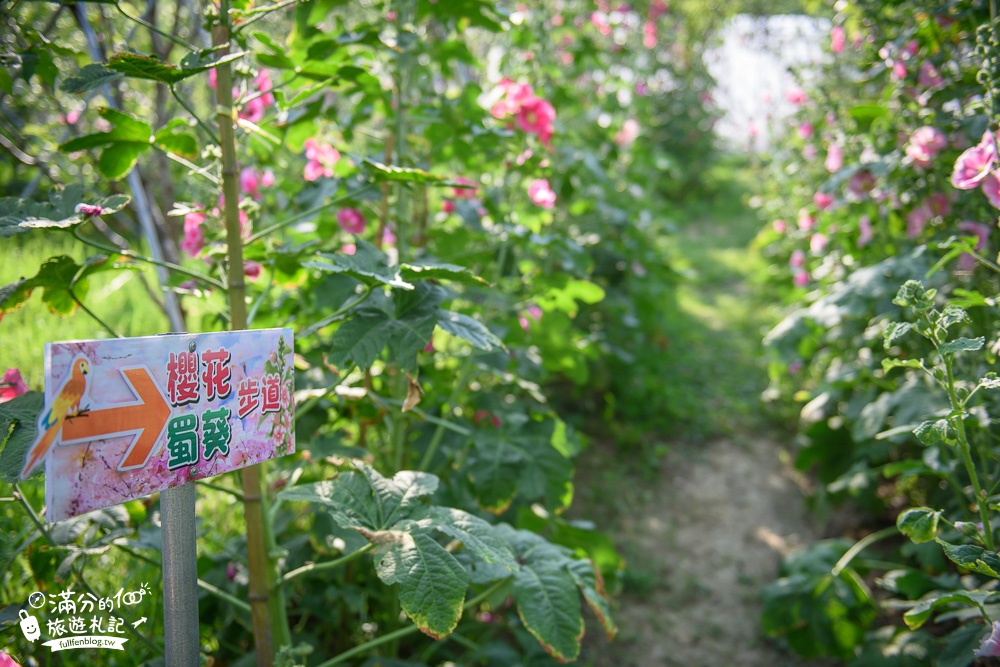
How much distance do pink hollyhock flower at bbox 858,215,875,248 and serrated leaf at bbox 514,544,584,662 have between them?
6.20 ft

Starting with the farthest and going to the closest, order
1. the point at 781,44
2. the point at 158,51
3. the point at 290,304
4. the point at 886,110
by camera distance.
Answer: the point at 781,44 → the point at 158,51 → the point at 886,110 → the point at 290,304

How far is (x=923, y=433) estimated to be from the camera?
115 cm

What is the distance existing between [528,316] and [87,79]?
1592mm

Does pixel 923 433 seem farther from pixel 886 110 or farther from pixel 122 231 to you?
pixel 122 231

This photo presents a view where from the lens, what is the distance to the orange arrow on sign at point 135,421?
0.85 metres

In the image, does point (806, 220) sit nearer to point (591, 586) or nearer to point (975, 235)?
point (975, 235)

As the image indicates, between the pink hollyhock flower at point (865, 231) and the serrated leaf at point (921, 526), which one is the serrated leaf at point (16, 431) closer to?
the serrated leaf at point (921, 526)

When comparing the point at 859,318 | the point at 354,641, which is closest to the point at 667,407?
the point at 859,318

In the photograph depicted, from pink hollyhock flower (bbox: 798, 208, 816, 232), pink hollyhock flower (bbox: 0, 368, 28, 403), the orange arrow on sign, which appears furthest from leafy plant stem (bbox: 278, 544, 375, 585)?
pink hollyhock flower (bbox: 798, 208, 816, 232)

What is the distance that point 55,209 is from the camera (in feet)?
4.17

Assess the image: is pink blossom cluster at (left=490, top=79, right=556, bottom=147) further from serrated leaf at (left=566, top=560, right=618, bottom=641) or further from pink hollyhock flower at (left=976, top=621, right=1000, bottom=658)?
pink hollyhock flower at (left=976, top=621, right=1000, bottom=658)

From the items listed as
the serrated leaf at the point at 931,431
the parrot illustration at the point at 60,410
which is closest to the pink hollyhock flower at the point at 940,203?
the serrated leaf at the point at 931,431

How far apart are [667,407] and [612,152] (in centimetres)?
168

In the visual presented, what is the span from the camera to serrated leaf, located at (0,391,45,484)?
105 centimetres
